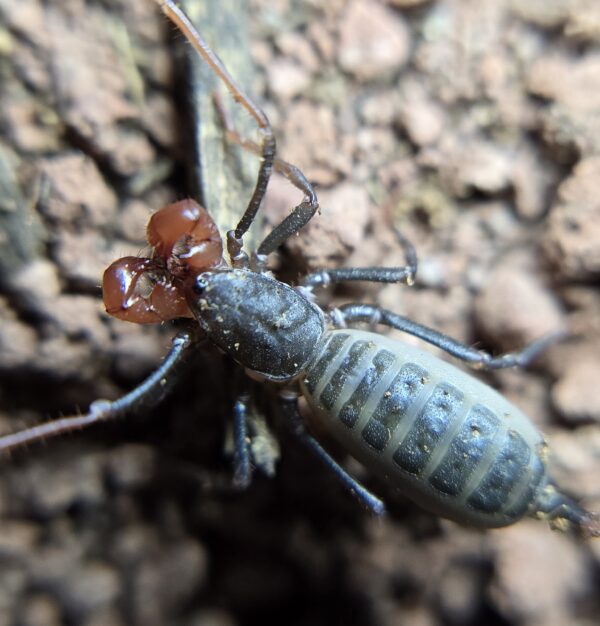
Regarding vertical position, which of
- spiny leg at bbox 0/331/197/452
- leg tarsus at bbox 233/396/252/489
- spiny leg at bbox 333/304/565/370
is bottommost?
leg tarsus at bbox 233/396/252/489

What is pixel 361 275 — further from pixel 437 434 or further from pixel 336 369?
pixel 437 434

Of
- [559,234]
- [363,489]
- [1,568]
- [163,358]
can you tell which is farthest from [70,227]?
[559,234]

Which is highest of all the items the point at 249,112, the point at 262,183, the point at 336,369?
the point at 249,112

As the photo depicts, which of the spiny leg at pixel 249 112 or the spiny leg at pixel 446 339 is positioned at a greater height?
the spiny leg at pixel 249 112

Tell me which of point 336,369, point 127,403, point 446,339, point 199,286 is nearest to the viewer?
point 127,403

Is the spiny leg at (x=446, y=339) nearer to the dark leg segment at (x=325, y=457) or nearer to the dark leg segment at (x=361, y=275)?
the dark leg segment at (x=361, y=275)

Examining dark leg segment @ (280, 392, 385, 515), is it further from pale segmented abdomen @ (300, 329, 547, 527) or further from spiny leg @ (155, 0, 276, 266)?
spiny leg @ (155, 0, 276, 266)

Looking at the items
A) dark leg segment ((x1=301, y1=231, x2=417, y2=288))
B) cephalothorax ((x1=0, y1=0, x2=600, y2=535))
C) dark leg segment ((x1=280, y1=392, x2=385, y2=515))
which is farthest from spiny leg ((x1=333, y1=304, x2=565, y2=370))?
dark leg segment ((x1=280, y1=392, x2=385, y2=515))

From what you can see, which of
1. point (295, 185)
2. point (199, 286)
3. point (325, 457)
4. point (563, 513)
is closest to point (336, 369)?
point (325, 457)

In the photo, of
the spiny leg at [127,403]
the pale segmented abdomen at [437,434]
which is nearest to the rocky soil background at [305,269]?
the spiny leg at [127,403]
